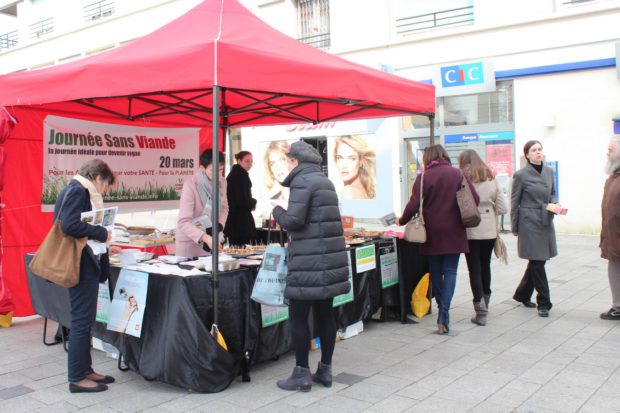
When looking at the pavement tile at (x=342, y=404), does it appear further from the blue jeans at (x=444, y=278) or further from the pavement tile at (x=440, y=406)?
the blue jeans at (x=444, y=278)

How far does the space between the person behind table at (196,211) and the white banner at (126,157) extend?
6.08 feet

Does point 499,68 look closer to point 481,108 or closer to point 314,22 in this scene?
point 481,108

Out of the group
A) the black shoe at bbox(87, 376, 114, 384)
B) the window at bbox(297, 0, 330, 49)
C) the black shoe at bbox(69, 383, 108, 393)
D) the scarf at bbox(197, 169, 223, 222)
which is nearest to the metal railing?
the window at bbox(297, 0, 330, 49)

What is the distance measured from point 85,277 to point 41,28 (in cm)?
2349

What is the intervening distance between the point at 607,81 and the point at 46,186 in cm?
1099

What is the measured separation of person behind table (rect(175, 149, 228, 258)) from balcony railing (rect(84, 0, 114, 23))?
719 inches

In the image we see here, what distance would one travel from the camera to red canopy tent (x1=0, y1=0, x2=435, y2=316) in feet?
13.1

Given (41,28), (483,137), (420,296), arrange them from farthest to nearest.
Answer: (41,28)
(483,137)
(420,296)

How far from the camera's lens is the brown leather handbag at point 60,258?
146 inches

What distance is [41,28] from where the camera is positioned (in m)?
23.8

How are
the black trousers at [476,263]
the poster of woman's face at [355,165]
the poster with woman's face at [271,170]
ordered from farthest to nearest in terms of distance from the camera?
1. the poster with woman's face at [271,170]
2. the poster of woman's face at [355,165]
3. the black trousers at [476,263]

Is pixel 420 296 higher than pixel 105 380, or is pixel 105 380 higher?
pixel 420 296

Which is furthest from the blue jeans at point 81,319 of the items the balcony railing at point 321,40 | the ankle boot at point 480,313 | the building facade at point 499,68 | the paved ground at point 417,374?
A: the balcony railing at point 321,40

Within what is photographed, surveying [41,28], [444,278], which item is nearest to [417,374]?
[444,278]
